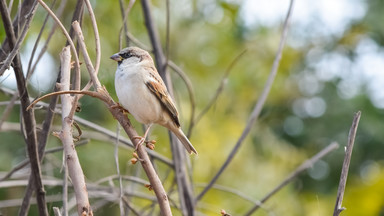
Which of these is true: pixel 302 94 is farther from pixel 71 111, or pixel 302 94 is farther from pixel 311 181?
pixel 71 111

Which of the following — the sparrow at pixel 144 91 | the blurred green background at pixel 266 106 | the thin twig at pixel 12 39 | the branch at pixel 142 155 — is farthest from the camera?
the blurred green background at pixel 266 106

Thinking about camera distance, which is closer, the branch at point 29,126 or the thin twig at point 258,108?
the branch at point 29,126

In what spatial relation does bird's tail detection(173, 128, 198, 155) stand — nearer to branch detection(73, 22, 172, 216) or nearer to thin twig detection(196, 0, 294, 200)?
thin twig detection(196, 0, 294, 200)

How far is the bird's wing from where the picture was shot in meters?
3.08

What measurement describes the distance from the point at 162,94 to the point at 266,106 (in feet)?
17.3

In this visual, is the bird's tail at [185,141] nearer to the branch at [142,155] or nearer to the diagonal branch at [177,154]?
the diagonal branch at [177,154]

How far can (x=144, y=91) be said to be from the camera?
120 inches

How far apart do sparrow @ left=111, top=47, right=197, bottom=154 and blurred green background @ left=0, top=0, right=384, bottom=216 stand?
2.22 m

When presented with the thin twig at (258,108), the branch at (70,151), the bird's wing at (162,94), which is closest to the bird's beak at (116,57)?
the bird's wing at (162,94)

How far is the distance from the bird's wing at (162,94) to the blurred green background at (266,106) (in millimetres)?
2284

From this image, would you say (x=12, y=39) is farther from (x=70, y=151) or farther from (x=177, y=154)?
(x=177, y=154)

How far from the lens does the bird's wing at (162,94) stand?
3.08m

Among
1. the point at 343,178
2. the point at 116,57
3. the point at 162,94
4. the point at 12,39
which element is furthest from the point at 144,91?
the point at 343,178

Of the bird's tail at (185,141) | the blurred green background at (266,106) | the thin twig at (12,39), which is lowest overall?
the thin twig at (12,39)
